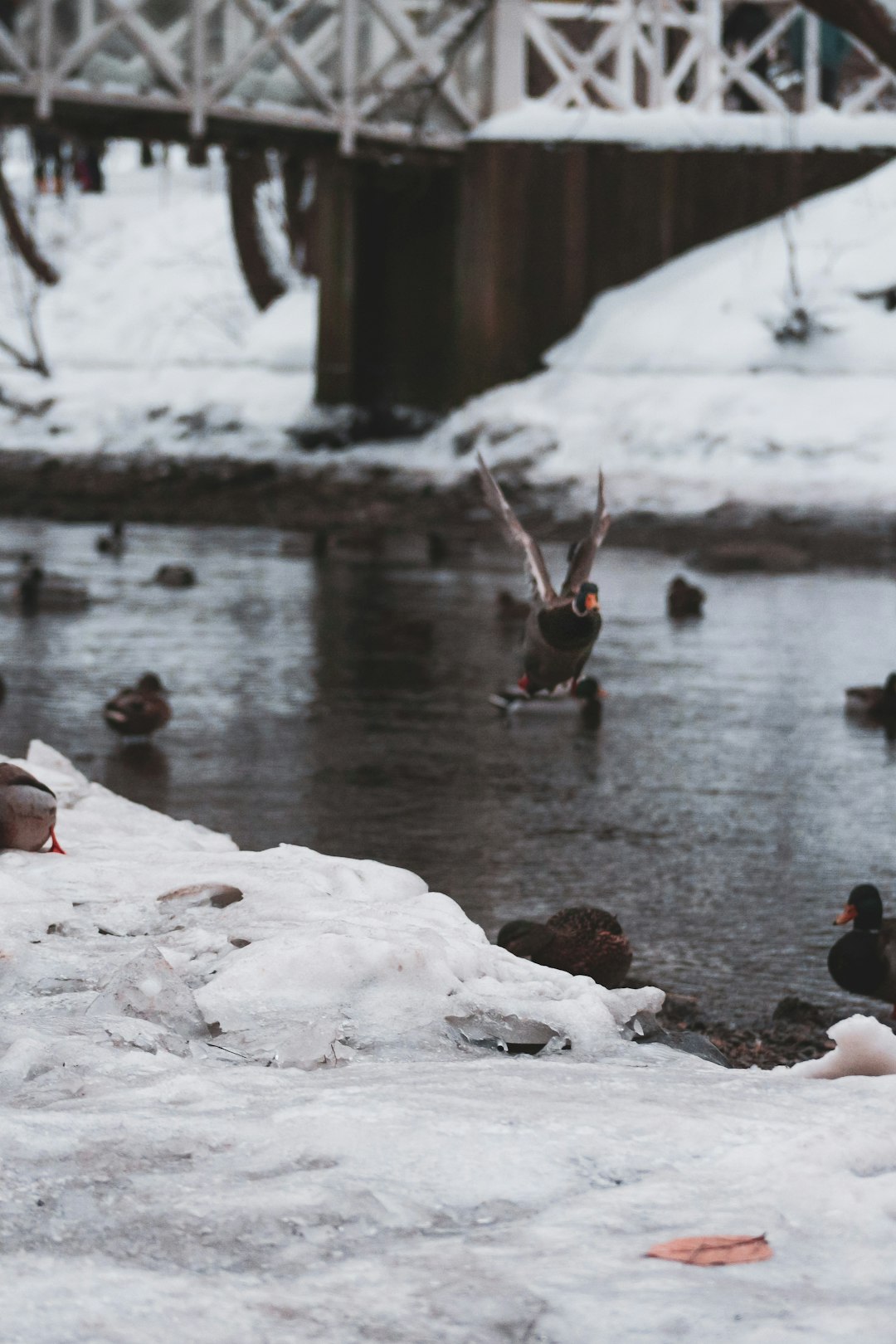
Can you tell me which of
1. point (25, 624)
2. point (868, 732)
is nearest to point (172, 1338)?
point (868, 732)

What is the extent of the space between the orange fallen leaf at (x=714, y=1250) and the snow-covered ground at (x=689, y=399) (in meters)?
14.6

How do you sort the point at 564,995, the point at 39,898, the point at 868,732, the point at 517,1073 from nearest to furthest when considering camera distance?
the point at 517,1073 < the point at 564,995 < the point at 39,898 < the point at 868,732

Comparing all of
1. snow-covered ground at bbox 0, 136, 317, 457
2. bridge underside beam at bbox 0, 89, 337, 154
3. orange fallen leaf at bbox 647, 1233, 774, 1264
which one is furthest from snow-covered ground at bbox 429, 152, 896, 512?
orange fallen leaf at bbox 647, 1233, 774, 1264

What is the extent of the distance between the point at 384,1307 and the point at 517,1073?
103 cm

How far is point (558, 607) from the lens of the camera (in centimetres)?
683

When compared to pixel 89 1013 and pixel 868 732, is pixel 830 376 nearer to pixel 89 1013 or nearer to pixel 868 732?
pixel 868 732

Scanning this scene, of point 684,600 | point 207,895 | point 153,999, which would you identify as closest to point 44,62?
point 684,600

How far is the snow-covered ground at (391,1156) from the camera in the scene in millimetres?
2371

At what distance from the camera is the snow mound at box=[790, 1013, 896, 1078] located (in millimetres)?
3326

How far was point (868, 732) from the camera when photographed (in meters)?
8.33

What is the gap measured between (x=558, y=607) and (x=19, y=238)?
1028 inches

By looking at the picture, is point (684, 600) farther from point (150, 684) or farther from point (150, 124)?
point (150, 124)

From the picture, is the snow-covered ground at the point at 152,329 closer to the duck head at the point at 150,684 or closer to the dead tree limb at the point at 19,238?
the dead tree limb at the point at 19,238

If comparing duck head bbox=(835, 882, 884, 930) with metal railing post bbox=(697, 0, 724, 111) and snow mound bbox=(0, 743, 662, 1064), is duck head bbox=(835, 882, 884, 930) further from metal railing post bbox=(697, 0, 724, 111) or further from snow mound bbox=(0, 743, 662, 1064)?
metal railing post bbox=(697, 0, 724, 111)
